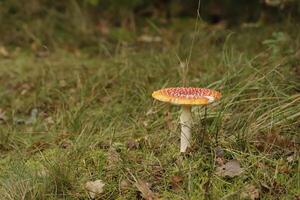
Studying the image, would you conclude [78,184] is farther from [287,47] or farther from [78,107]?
[287,47]

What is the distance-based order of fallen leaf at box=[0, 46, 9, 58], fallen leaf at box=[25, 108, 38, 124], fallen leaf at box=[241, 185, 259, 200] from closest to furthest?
1. fallen leaf at box=[241, 185, 259, 200]
2. fallen leaf at box=[25, 108, 38, 124]
3. fallen leaf at box=[0, 46, 9, 58]

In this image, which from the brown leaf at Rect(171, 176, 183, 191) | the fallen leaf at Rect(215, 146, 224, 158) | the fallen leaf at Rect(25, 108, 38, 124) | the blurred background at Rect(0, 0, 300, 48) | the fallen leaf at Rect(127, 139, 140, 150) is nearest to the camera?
the brown leaf at Rect(171, 176, 183, 191)

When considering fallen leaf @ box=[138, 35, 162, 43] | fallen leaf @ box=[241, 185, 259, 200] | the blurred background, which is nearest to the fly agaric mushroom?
fallen leaf @ box=[241, 185, 259, 200]

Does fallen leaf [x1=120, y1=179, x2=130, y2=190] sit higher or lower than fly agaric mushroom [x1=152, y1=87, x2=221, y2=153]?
lower

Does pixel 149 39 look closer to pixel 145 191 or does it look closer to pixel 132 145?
pixel 132 145

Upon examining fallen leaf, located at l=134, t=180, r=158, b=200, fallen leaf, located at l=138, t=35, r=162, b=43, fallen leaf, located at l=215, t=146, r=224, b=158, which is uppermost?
fallen leaf, located at l=215, t=146, r=224, b=158

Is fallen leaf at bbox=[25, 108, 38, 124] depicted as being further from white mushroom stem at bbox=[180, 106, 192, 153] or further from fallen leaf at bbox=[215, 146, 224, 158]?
fallen leaf at bbox=[215, 146, 224, 158]

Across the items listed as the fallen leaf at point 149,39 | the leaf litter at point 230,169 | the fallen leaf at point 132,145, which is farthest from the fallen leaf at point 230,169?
the fallen leaf at point 149,39

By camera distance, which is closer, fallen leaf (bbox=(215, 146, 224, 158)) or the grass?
the grass
